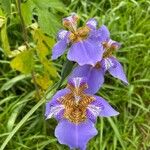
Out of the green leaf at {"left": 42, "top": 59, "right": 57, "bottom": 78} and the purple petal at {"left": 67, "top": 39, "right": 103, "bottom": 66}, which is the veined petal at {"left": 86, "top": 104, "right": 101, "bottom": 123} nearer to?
the purple petal at {"left": 67, "top": 39, "right": 103, "bottom": 66}

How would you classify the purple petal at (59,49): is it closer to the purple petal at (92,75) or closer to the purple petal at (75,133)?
the purple petal at (92,75)

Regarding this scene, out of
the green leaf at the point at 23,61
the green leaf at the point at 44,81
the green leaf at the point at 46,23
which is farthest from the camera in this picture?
the green leaf at the point at 44,81

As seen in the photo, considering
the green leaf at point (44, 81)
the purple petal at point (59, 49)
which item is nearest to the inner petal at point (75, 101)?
the purple petal at point (59, 49)

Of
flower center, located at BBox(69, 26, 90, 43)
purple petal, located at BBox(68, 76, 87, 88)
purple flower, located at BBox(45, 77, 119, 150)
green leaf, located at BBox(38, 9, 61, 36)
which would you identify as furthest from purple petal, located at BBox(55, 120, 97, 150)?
green leaf, located at BBox(38, 9, 61, 36)

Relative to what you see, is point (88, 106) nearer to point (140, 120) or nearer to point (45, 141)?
point (45, 141)

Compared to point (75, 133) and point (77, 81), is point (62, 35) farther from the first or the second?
point (75, 133)

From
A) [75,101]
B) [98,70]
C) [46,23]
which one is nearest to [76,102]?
[75,101]
